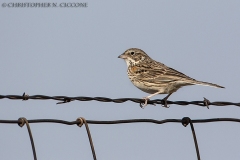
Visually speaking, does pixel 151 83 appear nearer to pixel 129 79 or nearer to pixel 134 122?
pixel 129 79

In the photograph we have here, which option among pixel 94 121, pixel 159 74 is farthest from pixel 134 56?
pixel 94 121

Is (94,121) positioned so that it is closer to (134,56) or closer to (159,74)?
(159,74)

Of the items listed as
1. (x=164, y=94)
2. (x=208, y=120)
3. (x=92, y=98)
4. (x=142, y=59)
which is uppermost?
(x=142, y=59)

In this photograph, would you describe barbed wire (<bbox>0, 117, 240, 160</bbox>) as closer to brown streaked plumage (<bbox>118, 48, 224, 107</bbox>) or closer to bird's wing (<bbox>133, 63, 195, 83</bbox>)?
brown streaked plumage (<bbox>118, 48, 224, 107</bbox>)

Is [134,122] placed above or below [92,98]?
below

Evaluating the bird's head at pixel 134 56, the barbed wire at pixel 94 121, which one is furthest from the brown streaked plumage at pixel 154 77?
the barbed wire at pixel 94 121

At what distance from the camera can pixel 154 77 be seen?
11.3 m

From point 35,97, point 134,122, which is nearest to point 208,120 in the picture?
point 134,122

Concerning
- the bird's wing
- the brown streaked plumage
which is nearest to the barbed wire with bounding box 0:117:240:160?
the brown streaked plumage

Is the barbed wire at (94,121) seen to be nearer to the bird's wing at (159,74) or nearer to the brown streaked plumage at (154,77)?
the brown streaked plumage at (154,77)

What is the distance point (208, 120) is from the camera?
6211 mm

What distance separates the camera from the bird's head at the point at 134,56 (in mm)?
12786

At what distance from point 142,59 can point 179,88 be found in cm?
218

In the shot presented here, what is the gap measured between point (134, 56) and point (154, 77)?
5.76 feet
